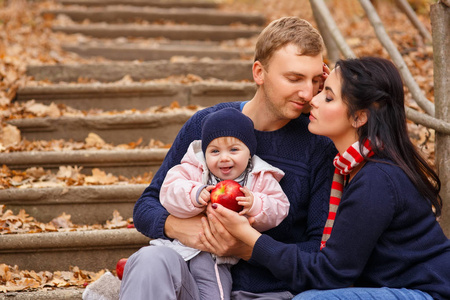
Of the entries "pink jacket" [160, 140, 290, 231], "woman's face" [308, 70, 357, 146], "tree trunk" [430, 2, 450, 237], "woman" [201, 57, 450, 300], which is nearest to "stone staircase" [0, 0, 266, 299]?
"pink jacket" [160, 140, 290, 231]

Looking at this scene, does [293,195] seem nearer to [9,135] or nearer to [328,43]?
[9,135]

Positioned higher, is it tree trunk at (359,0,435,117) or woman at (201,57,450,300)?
tree trunk at (359,0,435,117)

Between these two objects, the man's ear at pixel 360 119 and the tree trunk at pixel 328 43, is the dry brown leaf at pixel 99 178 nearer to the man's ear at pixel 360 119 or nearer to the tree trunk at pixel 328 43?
the man's ear at pixel 360 119

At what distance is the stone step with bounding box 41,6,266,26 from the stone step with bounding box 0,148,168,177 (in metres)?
4.30

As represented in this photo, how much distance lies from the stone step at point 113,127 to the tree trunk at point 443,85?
2.24 metres

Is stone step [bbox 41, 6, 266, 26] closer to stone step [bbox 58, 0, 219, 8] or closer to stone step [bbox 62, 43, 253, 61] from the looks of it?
stone step [bbox 58, 0, 219, 8]

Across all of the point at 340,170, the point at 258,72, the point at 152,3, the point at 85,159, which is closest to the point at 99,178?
the point at 85,159

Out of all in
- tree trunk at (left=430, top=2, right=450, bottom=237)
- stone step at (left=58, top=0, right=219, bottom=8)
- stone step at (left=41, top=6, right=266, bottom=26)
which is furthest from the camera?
stone step at (left=58, top=0, right=219, bottom=8)

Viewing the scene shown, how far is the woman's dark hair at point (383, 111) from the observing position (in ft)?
7.85

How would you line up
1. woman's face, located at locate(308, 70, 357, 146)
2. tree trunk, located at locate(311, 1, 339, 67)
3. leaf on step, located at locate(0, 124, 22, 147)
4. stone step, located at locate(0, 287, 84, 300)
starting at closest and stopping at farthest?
woman's face, located at locate(308, 70, 357, 146), stone step, located at locate(0, 287, 84, 300), leaf on step, located at locate(0, 124, 22, 147), tree trunk, located at locate(311, 1, 339, 67)

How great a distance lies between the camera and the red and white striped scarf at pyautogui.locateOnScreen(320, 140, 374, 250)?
242 cm

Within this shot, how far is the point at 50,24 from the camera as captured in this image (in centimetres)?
771

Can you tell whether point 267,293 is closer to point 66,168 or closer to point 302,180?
point 302,180

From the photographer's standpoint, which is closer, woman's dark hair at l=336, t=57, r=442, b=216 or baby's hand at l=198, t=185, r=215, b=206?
woman's dark hair at l=336, t=57, r=442, b=216
